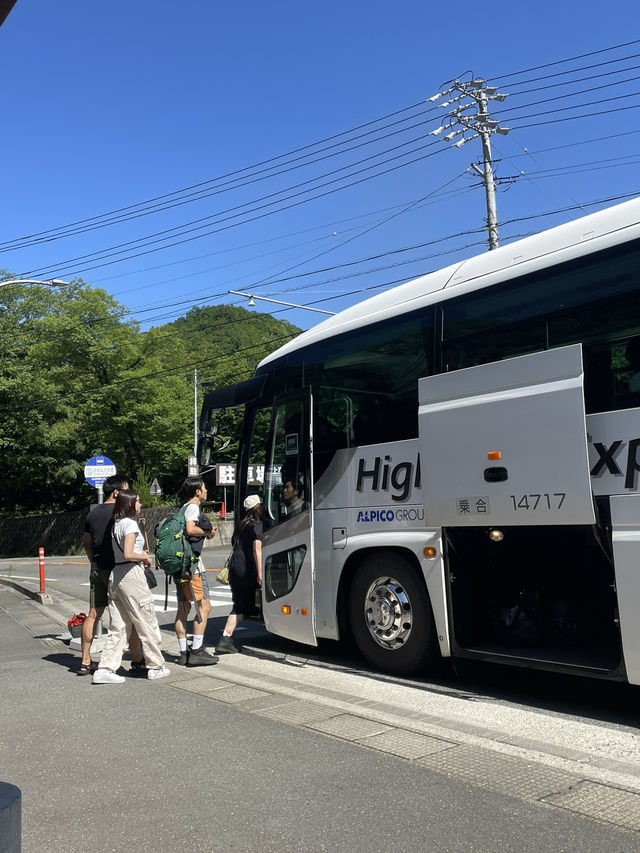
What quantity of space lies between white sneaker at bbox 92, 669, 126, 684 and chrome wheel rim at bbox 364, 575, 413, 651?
246 cm

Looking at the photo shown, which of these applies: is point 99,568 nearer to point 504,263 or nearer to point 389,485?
point 389,485

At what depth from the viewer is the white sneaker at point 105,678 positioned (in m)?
7.58

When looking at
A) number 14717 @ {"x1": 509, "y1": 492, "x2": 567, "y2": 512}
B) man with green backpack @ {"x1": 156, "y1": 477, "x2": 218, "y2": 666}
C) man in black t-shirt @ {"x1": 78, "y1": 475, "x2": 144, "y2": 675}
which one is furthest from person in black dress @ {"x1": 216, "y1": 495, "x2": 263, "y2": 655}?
number 14717 @ {"x1": 509, "y1": 492, "x2": 567, "y2": 512}

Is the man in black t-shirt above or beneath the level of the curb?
above

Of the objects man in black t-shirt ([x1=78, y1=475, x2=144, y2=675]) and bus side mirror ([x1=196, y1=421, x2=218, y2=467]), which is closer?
man in black t-shirt ([x1=78, y1=475, x2=144, y2=675])

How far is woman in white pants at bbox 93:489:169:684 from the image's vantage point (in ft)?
25.4

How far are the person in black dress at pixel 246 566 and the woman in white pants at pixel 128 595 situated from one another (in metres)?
1.32

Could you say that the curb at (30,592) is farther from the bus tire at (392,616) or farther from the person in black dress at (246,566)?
the bus tire at (392,616)

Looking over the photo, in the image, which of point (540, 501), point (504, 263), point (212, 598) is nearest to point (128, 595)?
point (540, 501)

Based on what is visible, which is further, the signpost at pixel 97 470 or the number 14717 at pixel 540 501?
the signpost at pixel 97 470

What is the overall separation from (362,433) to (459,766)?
3730 mm

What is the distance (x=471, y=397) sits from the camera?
6699 millimetres

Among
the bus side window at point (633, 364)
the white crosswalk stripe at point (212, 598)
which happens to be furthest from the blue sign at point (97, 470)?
the bus side window at point (633, 364)

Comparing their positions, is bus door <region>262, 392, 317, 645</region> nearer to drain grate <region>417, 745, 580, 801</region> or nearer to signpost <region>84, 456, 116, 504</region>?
drain grate <region>417, 745, 580, 801</region>
